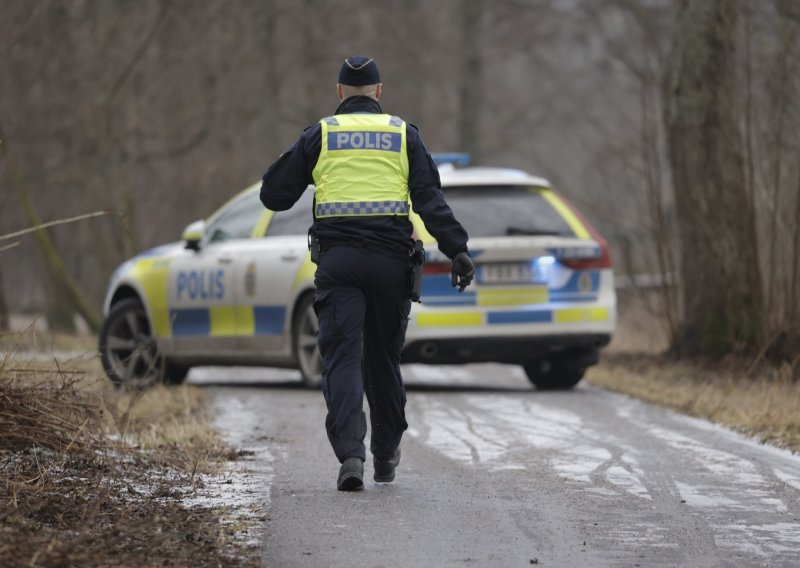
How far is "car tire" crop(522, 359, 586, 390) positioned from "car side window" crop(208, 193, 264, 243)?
2315mm

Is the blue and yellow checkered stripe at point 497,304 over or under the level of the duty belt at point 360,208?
under

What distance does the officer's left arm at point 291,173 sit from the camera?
23.1 ft

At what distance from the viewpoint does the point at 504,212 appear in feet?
38.8

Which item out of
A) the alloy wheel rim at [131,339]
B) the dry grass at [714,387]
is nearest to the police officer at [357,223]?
the dry grass at [714,387]

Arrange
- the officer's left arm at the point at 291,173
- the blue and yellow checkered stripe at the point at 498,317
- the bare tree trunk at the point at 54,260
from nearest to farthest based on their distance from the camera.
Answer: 1. the officer's left arm at the point at 291,173
2. the blue and yellow checkered stripe at the point at 498,317
3. the bare tree trunk at the point at 54,260

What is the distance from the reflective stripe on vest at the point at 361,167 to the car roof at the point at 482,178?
190 inches

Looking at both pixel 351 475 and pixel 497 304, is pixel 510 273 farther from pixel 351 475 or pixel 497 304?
pixel 351 475

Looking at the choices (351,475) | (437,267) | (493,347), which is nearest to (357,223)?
(351,475)

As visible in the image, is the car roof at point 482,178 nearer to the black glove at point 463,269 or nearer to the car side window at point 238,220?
the car side window at point 238,220

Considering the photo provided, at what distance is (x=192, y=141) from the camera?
28.1m

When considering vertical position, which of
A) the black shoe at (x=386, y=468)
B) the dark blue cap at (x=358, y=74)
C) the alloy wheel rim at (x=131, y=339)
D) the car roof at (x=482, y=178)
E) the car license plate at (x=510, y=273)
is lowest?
the alloy wheel rim at (x=131, y=339)

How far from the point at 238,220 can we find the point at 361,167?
5.71 m

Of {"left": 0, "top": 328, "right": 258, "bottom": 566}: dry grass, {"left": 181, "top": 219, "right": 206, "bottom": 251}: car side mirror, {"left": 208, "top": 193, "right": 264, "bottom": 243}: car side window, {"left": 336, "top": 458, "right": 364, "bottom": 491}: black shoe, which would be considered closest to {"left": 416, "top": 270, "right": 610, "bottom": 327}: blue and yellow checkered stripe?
{"left": 208, "top": 193, "right": 264, "bottom": 243}: car side window

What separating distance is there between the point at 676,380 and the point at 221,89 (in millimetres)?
18431
